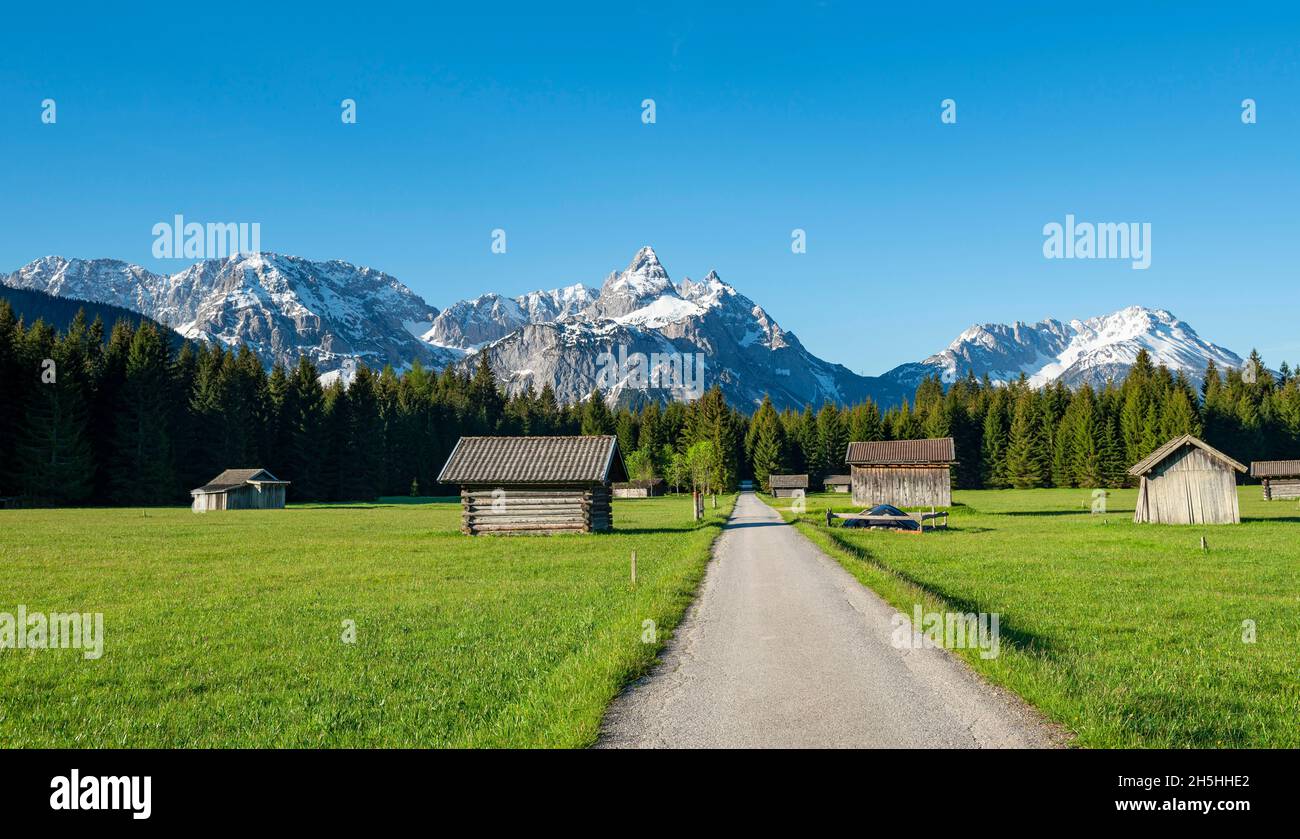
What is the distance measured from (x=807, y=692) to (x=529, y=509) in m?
30.7

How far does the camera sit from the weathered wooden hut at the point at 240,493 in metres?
73.8

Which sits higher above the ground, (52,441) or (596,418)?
(596,418)

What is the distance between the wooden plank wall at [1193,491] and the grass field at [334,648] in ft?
109

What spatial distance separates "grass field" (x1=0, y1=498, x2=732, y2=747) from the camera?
28.0ft

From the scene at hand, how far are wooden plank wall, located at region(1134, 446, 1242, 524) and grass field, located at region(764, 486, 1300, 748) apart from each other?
6597 mm

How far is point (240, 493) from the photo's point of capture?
75.9 meters

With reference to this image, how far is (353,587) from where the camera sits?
20.6 meters

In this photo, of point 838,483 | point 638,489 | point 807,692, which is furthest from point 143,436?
point 838,483

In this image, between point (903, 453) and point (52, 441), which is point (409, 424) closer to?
point (52, 441)

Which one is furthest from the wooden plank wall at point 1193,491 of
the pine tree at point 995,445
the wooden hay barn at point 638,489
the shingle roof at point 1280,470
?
the pine tree at point 995,445

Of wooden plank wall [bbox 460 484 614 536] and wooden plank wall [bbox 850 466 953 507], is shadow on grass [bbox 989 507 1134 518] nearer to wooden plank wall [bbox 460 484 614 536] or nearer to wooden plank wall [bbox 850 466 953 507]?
wooden plank wall [bbox 850 466 953 507]
